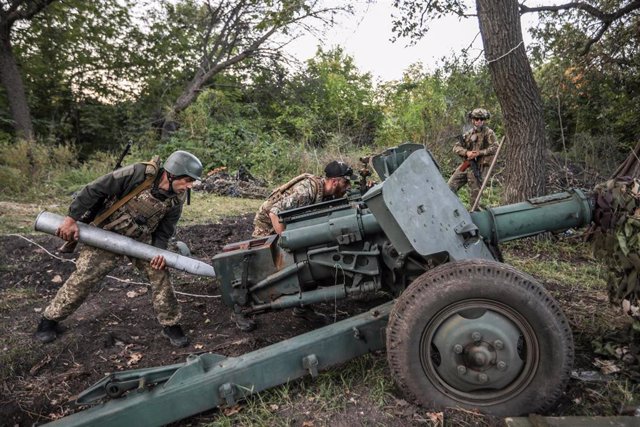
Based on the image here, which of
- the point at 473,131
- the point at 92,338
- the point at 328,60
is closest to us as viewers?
the point at 92,338

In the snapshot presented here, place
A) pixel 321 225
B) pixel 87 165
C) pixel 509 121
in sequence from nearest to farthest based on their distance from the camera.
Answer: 1. pixel 321 225
2. pixel 509 121
3. pixel 87 165

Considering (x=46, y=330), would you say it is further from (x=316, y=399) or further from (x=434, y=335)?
(x=434, y=335)

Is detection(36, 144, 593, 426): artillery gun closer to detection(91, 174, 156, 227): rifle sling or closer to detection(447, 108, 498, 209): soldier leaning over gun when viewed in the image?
detection(91, 174, 156, 227): rifle sling

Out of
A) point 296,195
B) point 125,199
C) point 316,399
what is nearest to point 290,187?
point 296,195

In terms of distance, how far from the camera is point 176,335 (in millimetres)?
3885

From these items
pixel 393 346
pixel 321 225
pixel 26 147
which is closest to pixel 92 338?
pixel 321 225

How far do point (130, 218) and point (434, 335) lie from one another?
2.71m

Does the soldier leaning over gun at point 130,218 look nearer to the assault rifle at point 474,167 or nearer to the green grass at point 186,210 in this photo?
the green grass at point 186,210

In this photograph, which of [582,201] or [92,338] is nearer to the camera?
[582,201]

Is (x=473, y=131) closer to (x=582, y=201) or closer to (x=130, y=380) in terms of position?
(x=582, y=201)

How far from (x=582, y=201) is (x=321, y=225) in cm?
168

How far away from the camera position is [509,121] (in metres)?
6.11

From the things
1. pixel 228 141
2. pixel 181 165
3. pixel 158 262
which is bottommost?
pixel 158 262

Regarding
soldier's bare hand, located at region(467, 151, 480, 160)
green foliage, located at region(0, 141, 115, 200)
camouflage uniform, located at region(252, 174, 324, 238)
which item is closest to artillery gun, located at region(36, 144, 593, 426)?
camouflage uniform, located at region(252, 174, 324, 238)
